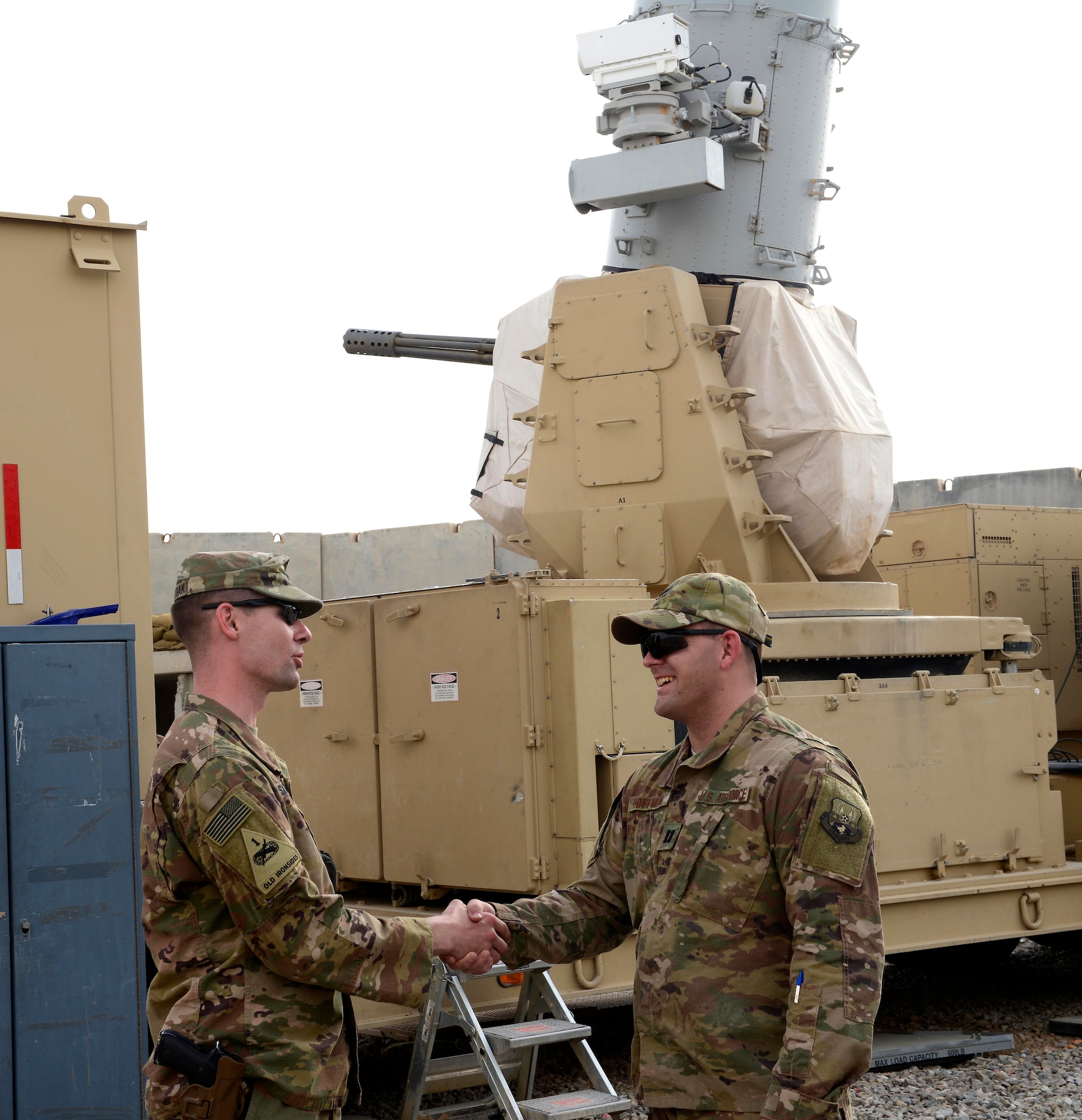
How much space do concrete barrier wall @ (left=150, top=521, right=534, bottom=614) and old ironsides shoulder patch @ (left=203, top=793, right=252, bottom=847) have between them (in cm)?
1682

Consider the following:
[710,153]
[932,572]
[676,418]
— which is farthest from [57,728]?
[932,572]

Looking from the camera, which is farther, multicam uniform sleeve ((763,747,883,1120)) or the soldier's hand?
the soldier's hand

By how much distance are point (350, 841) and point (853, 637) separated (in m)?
2.59

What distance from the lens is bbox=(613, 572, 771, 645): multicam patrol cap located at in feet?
10.7

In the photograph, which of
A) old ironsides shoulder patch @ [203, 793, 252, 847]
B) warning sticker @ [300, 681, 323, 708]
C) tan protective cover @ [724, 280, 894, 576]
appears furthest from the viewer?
tan protective cover @ [724, 280, 894, 576]

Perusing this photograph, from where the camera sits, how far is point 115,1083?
4.18 m

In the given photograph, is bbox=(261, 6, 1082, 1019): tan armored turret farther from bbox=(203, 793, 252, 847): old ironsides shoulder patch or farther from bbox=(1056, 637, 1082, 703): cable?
bbox=(203, 793, 252, 847): old ironsides shoulder patch

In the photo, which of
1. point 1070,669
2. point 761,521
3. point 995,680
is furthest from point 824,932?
point 1070,669

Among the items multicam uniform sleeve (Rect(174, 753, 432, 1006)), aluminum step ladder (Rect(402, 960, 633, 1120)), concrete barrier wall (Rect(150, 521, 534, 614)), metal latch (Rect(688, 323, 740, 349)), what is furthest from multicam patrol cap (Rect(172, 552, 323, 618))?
concrete barrier wall (Rect(150, 521, 534, 614))

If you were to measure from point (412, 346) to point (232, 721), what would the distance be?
6.15 metres

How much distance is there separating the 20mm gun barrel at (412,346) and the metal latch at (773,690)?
3094 millimetres

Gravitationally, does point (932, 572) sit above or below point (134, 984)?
above

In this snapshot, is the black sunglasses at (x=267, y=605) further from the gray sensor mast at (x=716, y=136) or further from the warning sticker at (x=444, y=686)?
the gray sensor mast at (x=716, y=136)

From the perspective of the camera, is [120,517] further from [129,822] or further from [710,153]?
[710,153]
